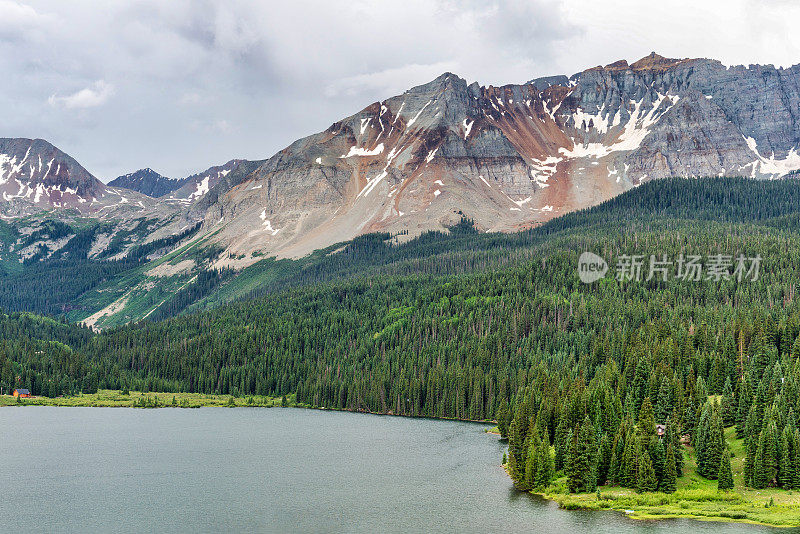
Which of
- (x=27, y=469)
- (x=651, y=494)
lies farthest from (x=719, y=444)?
(x=27, y=469)

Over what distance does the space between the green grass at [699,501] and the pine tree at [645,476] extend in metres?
1.16

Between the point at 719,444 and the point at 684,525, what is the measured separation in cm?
1631

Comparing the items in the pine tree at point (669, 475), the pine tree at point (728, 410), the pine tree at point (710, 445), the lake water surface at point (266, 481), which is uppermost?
the pine tree at point (728, 410)

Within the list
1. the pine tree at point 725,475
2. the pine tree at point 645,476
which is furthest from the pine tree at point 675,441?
the pine tree at point 725,475

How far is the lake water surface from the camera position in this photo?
91.8 metres

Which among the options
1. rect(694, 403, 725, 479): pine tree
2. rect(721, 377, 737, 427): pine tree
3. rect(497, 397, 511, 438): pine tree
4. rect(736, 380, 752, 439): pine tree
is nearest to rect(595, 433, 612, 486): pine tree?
rect(694, 403, 725, 479): pine tree

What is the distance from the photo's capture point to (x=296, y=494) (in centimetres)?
10644

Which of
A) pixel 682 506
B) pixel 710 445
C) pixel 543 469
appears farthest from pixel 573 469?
pixel 710 445

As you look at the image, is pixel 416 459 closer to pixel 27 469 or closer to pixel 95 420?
pixel 27 469

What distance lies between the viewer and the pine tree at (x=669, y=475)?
99688 mm

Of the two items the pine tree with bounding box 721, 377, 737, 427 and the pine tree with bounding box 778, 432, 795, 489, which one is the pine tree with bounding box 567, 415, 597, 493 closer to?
the pine tree with bounding box 778, 432, 795, 489

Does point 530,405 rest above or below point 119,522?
above

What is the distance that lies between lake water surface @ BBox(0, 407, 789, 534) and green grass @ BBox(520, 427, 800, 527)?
1908 mm

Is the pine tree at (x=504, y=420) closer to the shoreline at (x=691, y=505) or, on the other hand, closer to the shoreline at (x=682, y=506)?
the shoreline at (x=691, y=505)
